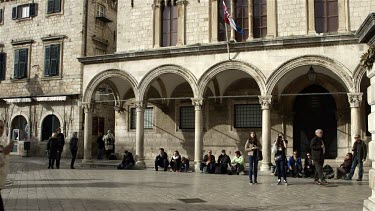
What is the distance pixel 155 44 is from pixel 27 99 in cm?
1077

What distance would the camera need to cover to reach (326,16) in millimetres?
17828

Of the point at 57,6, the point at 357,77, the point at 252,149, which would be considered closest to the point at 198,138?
the point at 252,149

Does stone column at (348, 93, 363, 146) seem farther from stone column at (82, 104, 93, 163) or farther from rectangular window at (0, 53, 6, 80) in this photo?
rectangular window at (0, 53, 6, 80)

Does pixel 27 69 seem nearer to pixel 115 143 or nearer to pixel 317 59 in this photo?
pixel 115 143

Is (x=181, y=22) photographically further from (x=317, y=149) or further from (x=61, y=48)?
(x=317, y=149)

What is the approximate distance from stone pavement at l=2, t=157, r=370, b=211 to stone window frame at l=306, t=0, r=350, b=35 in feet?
24.5

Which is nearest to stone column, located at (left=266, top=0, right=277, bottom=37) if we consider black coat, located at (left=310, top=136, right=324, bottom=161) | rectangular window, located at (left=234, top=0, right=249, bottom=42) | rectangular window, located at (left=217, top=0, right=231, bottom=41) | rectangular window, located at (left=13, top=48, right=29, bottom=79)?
rectangular window, located at (left=234, top=0, right=249, bottom=42)

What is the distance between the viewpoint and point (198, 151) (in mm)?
17359

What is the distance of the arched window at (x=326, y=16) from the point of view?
17766mm

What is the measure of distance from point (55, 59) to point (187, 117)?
402 inches

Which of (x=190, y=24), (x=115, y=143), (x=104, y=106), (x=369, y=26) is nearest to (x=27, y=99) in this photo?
(x=104, y=106)

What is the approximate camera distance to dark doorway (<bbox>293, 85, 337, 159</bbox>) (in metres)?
19.1

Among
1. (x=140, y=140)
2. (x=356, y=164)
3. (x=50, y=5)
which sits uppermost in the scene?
(x=50, y=5)

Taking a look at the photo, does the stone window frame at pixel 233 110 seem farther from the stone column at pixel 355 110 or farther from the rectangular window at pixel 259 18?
the stone column at pixel 355 110
